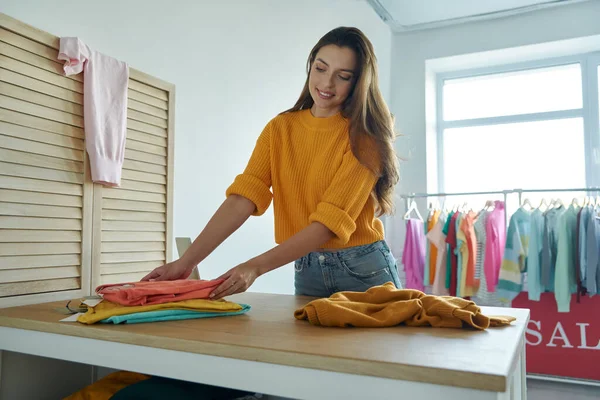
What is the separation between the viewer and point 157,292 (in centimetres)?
114

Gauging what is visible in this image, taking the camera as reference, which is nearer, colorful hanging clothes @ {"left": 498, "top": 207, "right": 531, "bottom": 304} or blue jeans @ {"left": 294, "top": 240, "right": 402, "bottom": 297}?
blue jeans @ {"left": 294, "top": 240, "right": 402, "bottom": 297}

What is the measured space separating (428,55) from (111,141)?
136 inches

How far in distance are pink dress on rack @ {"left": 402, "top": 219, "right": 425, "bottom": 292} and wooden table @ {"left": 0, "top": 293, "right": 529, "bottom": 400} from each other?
106 inches

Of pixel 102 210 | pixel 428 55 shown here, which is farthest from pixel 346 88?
pixel 428 55

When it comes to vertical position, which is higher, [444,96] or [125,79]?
[444,96]

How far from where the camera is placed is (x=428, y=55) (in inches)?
175

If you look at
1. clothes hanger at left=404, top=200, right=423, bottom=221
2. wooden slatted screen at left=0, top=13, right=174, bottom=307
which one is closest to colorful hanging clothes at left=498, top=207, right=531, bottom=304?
clothes hanger at left=404, top=200, right=423, bottom=221

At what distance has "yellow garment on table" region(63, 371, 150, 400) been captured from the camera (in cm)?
117

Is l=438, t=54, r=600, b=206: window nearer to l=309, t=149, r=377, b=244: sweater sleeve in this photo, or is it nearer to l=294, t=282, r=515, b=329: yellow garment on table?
l=309, t=149, r=377, b=244: sweater sleeve

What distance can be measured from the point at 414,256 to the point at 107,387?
294 cm

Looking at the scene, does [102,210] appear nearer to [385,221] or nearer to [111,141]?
[111,141]

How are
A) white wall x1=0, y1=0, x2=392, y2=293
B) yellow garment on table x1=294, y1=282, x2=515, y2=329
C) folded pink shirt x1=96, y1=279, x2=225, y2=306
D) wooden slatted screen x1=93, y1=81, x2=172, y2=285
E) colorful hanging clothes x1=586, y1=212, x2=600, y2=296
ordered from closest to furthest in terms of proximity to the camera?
yellow garment on table x1=294, y1=282, x2=515, y2=329 < folded pink shirt x1=96, y1=279, x2=225, y2=306 < wooden slatted screen x1=93, y1=81, x2=172, y2=285 < white wall x1=0, y1=0, x2=392, y2=293 < colorful hanging clothes x1=586, y1=212, x2=600, y2=296

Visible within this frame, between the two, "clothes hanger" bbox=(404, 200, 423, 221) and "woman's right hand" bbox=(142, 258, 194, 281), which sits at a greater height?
"clothes hanger" bbox=(404, 200, 423, 221)

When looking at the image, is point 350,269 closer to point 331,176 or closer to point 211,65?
point 331,176
